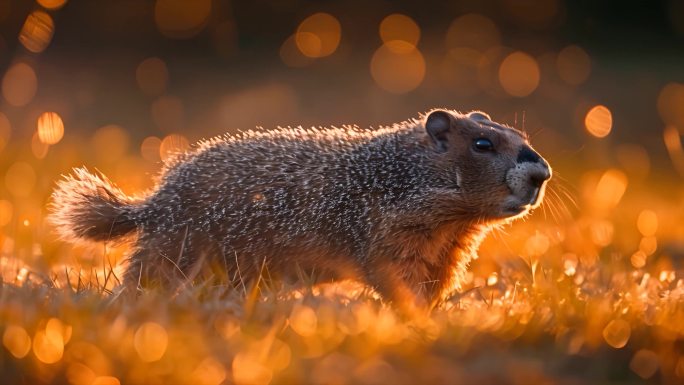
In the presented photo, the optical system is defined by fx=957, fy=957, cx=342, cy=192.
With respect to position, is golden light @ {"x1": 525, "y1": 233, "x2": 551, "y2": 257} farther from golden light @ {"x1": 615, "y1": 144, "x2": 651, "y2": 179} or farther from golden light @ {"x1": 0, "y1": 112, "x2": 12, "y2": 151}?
golden light @ {"x1": 0, "y1": 112, "x2": 12, "y2": 151}

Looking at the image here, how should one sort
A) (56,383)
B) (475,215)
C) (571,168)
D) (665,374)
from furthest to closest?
1. (571,168)
2. (475,215)
3. (665,374)
4. (56,383)

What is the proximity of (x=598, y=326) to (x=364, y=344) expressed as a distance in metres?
1.44

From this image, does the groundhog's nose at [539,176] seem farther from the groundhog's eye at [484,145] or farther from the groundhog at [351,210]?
the groundhog's eye at [484,145]

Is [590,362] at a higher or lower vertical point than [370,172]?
lower

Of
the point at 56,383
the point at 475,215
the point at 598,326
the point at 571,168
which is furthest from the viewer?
the point at 571,168

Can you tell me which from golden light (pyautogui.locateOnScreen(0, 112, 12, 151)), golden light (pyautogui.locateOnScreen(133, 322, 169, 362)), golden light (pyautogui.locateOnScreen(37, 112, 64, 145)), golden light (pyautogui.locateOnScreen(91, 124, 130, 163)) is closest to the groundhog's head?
golden light (pyautogui.locateOnScreen(133, 322, 169, 362))

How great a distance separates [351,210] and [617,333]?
2628 millimetres

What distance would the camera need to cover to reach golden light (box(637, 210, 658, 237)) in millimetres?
10195

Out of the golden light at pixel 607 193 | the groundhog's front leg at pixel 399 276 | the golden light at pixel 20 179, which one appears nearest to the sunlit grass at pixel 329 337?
the groundhog's front leg at pixel 399 276

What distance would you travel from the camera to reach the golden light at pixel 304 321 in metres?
5.51

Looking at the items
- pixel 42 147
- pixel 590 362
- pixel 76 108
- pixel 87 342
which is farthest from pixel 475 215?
pixel 76 108

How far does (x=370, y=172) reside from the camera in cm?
773

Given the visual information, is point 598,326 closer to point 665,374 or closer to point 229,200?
point 665,374

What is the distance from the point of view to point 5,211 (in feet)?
33.3
